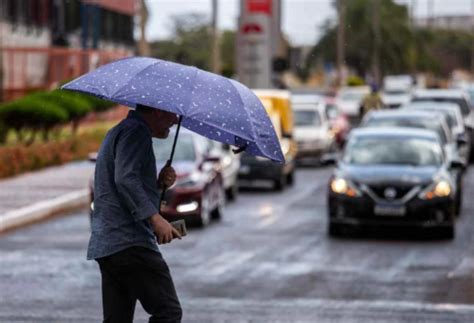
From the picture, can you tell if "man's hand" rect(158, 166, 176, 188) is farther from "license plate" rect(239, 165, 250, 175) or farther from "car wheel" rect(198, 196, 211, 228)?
"license plate" rect(239, 165, 250, 175)

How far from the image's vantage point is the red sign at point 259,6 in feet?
177

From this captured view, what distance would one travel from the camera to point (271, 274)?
52.6 feet

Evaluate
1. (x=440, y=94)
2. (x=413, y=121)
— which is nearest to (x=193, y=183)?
(x=413, y=121)

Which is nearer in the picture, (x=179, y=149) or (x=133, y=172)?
(x=133, y=172)

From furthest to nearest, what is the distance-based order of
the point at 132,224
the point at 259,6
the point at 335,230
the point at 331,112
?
the point at 259,6, the point at 331,112, the point at 335,230, the point at 132,224

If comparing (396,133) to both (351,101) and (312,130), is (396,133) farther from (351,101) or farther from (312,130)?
(351,101)

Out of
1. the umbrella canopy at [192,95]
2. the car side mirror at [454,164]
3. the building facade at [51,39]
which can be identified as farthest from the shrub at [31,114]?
the umbrella canopy at [192,95]

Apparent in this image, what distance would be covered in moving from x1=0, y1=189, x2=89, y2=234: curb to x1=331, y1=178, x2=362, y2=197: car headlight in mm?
4541

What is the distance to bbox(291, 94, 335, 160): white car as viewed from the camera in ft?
125

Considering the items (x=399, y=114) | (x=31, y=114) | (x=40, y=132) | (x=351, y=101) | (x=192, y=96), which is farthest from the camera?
(x=351, y=101)

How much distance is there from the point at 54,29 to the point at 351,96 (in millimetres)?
12917

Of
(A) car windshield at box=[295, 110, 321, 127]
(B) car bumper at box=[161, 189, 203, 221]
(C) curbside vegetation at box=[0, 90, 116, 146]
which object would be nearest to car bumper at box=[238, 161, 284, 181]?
(C) curbside vegetation at box=[0, 90, 116, 146]

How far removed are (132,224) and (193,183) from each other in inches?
554

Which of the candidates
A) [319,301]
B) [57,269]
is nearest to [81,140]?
[57,269]
